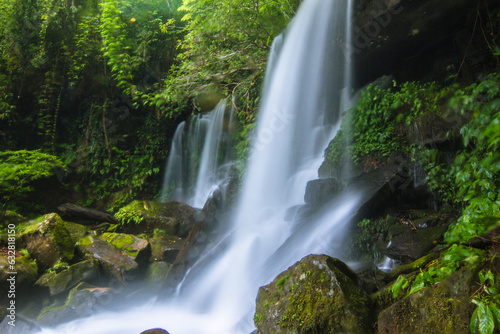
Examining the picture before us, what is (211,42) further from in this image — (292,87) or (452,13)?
(452,13)

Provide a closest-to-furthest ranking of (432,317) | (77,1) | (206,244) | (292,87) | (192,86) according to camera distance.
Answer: (432,317) → (206,244) → (292,87) → (192,86) → (77,1)

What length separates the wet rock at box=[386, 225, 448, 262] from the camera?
3457 mm

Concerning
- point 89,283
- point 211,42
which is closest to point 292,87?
point 211,42

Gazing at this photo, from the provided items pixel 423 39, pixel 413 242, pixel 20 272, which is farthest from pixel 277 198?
pixel 20 272

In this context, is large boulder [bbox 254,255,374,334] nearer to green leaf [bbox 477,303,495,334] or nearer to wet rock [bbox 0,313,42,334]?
green leaf [bbox 477,303,495,334]

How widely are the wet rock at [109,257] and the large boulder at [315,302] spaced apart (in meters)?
3.74

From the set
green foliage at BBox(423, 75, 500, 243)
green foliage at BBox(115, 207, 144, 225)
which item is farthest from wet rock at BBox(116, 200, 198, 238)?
green foliage at BBox(423, 75, 500, 243)

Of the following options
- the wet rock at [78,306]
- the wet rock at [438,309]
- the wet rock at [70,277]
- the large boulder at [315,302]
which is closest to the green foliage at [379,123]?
the large boulder at [315,302]

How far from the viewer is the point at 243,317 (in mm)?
3992

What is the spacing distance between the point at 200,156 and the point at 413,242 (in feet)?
25.7

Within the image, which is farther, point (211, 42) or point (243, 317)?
point (211, 42)

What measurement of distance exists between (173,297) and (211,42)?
23.9ft

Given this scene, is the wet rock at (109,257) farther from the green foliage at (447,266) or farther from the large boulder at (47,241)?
the green foliage at (447,266)

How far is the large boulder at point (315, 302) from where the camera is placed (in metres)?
2.41
